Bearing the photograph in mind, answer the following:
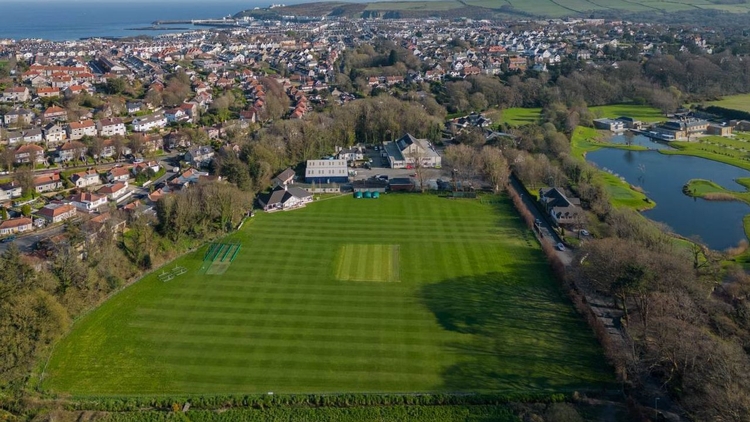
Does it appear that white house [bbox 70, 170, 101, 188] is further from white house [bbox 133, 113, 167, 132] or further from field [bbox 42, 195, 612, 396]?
field [bbox 42, 195, 612, 396]

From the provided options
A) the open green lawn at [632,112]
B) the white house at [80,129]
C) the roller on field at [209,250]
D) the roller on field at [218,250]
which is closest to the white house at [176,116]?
the white house at [80,129]

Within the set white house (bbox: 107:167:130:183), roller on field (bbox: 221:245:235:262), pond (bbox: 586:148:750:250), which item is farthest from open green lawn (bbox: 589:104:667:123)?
white house (bbox: 107:167:130:183)

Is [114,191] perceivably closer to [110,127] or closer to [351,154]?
[110,127]

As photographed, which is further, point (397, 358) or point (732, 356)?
point (397, 358)

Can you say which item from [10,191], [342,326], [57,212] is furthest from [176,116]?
[342,326]

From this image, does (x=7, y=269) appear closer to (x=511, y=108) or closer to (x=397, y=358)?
(x=397, y=358)

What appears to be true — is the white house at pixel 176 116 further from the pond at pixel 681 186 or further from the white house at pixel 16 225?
the pond at pixel 681 186

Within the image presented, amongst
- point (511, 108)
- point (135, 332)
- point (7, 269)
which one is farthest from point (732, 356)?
point (511, 108)
